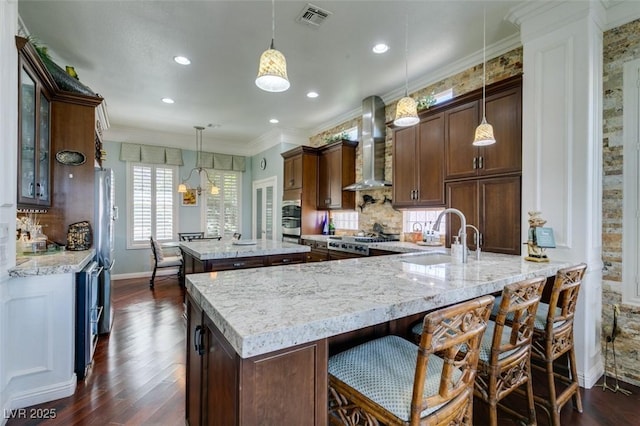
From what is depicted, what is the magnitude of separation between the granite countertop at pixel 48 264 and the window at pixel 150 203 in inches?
159

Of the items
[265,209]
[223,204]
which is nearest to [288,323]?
[265,209]

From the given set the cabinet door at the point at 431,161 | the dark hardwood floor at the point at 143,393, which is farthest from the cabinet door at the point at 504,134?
the dark hardwood floor at the point at 143,393

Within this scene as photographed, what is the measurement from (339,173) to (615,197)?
341 centimetres

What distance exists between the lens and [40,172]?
2.64 m

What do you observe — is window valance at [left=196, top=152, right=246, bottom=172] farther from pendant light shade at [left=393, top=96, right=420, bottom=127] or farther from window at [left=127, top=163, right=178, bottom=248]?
pendant light shade at [left=393, top=96, right=420, bottom=127]

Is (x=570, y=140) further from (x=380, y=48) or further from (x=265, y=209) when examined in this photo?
(x=265, y=209)

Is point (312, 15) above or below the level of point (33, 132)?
above

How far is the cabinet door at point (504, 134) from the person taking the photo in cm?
273

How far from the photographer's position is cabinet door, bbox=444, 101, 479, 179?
3051 millimetres

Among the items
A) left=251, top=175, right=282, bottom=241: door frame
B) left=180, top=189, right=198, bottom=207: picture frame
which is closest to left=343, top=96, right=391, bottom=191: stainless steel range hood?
left=251, top=175, right=282, bottom=241: door frame

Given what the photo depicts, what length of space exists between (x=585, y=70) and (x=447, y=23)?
3.90 feet

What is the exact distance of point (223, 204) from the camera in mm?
7496

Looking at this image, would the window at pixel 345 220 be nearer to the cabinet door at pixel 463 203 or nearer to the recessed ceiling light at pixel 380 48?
the cabinet door at pixel 463 203

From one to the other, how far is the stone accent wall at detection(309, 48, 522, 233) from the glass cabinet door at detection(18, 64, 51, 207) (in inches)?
152
